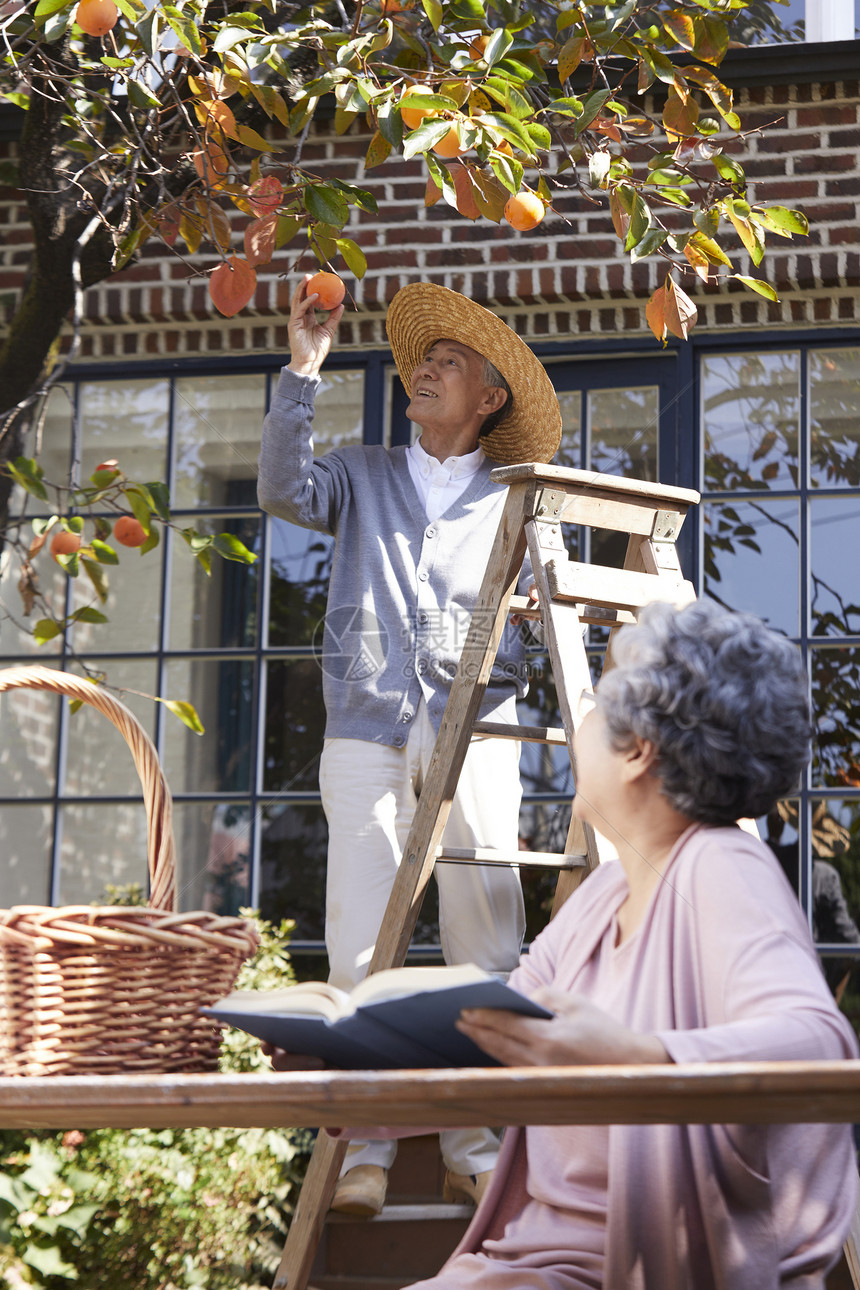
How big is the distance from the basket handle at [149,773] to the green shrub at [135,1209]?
1068 mm

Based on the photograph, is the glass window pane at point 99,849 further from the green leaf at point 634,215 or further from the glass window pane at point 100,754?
the green leaf at point 634,215

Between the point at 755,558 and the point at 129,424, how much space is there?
6.49ft

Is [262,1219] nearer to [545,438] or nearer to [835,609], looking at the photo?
[545,438]

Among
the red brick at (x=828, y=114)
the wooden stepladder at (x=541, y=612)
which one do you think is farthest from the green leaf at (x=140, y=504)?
the red brick at (x=828, y=114)

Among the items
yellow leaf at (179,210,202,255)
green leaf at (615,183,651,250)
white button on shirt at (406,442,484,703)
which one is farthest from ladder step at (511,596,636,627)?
yellow leaf at (179,210,202,255)

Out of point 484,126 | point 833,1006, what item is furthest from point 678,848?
point 484,126

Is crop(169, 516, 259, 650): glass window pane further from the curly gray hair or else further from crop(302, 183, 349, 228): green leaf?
the curly gray hair

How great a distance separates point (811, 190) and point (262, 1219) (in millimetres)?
2990

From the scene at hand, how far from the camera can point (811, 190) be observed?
12.1 ft

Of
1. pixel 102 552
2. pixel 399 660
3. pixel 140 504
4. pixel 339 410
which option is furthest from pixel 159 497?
pixel 339 410

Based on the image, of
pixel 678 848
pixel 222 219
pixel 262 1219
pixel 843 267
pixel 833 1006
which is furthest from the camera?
pixel 843 267

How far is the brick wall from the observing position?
3.65m

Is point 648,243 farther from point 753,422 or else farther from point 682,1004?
point 753,422

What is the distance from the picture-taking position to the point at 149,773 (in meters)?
1.66
